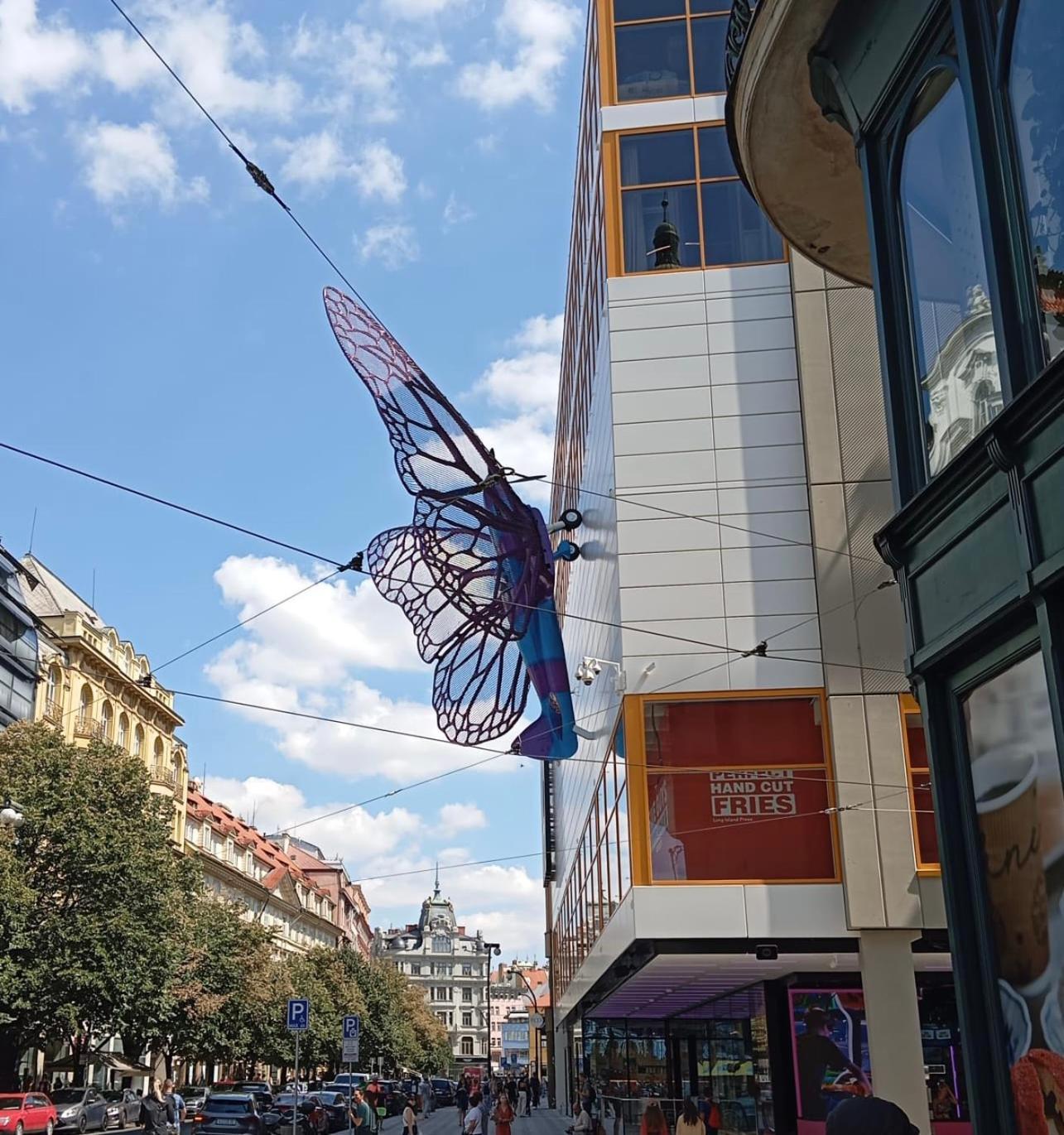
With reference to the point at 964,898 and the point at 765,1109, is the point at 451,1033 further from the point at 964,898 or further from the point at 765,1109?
the point at 964,898

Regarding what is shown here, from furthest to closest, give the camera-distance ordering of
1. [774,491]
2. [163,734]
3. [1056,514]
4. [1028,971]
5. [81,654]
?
1. [163,734]
2. [81,654]
3. [774,491]
4. [1028,971]
5. [1056,514]

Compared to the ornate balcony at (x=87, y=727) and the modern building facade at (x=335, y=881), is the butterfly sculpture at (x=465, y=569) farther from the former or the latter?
the modern building facade at (x=335, y=881)

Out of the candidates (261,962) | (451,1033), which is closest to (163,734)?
(261,962)

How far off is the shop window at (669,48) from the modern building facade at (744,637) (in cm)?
5

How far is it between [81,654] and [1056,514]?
60892mm

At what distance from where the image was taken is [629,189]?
77.6ft

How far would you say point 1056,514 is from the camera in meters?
6.69

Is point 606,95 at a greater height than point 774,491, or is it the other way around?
point 606,95

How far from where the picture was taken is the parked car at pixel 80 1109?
35750 mm

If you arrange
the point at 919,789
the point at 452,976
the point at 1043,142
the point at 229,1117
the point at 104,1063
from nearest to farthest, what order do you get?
the point at 1043,142 → the point at 919,789 → the point at 229,1117 → the point at 104,1063 → the point at 452,976

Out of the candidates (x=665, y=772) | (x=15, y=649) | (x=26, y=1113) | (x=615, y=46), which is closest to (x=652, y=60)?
(x=615, y=46)

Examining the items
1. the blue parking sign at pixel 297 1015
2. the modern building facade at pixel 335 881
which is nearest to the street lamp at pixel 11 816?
the blue parking sign at pixel 297 1015

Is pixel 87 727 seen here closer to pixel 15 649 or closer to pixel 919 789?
pixel 15 649

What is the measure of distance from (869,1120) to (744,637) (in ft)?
54.1
